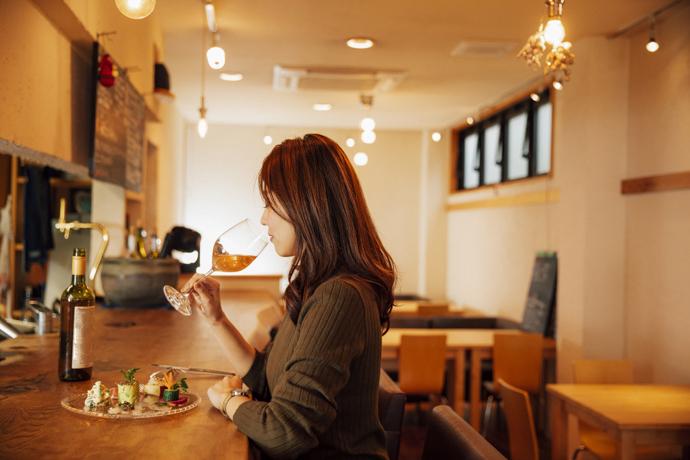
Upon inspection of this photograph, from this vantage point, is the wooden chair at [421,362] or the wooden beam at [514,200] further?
the wooden beam at [514,200]

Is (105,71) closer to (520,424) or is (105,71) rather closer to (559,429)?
(520,424)

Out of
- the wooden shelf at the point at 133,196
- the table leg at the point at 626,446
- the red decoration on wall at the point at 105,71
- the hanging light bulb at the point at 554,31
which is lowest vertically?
the table leg at the point at 626,446

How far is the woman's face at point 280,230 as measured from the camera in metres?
1.49

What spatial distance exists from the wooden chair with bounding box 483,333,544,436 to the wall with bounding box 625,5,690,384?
0.67 metres

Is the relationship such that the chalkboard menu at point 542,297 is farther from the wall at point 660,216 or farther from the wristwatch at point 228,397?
the wristwatch at point 228,397

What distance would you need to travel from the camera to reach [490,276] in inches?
298

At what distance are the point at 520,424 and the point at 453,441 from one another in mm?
1954

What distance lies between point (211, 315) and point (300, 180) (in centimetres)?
43

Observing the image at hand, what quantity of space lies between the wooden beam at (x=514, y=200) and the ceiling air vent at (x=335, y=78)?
5.31 feet

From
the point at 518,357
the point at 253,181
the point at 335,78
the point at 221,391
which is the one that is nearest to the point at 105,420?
the point at 221,391

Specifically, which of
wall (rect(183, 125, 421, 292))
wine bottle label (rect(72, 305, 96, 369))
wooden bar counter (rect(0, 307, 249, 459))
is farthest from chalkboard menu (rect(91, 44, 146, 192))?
wall (rect(183, 125, 421, 292))

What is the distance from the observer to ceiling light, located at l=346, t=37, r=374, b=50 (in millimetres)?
4812

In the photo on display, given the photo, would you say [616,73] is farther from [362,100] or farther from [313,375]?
[313,375]

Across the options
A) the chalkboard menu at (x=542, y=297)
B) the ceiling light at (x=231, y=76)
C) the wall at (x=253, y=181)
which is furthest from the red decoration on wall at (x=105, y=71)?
the wall at (x=253, y=181)
